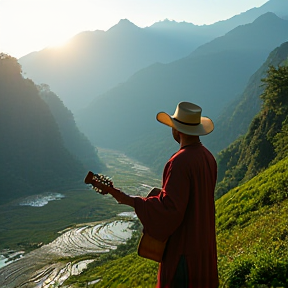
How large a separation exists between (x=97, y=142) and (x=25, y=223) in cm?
13380

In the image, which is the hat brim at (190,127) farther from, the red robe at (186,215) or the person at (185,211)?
the red robe at (186,215)

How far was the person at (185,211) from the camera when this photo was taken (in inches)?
138

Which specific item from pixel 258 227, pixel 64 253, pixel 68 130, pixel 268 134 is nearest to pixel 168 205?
pixel 258 227

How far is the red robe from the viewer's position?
350 centimetres

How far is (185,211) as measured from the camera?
11.9ft

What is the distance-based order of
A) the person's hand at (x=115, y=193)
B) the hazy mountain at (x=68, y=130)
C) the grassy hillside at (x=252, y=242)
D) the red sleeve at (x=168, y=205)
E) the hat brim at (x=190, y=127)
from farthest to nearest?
the hazy mountain at (x=68, y=130) → the grassy hillside at (x=252, y=242) → the hat brim at (x=190, y=127) → the person's hand at (x=115, y=193) → the red sleeve at (x=168, y=205)

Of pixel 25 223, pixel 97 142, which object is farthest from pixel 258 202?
pixel 97 142

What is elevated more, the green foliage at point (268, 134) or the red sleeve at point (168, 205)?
the red sleeve at point (168, 205)

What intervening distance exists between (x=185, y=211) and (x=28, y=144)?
83.0 m

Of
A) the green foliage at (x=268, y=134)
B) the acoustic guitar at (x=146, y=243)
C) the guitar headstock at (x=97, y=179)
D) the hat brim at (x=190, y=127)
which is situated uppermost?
the hat brim at (x=190, y=127)

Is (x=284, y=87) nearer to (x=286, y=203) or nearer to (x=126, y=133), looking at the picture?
(x=286, y=203)

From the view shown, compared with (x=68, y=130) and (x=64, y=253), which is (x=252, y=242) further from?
(x=68, y=130)

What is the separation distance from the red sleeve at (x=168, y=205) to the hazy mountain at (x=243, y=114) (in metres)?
85.4

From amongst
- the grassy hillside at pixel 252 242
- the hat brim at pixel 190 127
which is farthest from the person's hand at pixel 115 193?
the grassy hillside at pixel 252 242
